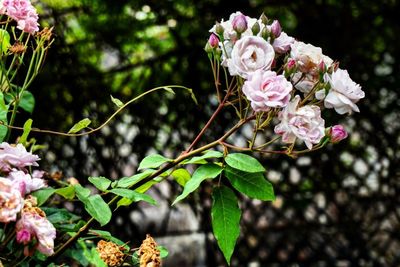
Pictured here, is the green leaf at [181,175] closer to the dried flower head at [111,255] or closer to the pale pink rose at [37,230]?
the dried flower head at [111,255]

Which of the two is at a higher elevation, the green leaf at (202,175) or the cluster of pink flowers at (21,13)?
the cluster of pink flowers at (21,13)

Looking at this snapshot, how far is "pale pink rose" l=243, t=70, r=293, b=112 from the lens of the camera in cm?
70

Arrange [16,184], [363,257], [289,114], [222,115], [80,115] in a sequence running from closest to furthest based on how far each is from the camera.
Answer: [16,184] < [289,114] < [80,115] < [222,115] < [363,257]

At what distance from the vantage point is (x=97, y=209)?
2.49ft

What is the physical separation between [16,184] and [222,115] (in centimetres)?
144

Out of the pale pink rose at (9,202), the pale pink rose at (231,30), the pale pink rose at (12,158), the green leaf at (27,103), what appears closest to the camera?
the pale pink rose at (9,202)

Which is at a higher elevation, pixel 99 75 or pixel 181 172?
pixel 181 172

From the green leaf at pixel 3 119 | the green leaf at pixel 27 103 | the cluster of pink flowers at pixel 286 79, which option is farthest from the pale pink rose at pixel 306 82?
the green leaf at pixel 27 103

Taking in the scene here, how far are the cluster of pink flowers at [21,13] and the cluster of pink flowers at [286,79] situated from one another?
26 cm

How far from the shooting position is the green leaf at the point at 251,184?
766 millimetres

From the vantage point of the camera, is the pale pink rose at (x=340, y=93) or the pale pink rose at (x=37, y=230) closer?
the pale pink rose at (x=37, y=230)

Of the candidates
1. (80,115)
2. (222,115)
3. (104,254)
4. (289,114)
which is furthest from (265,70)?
(222,115)

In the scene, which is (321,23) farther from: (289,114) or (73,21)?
(289,114)

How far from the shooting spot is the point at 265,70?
2.44 feet
